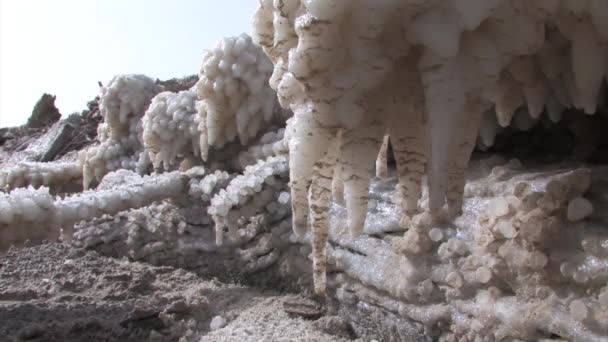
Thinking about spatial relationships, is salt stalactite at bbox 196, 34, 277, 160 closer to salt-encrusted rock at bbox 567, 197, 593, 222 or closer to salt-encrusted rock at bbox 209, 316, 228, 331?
salt-encrusted rock at bbox 209, 316, 228, 331

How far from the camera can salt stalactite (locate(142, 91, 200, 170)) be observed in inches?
106

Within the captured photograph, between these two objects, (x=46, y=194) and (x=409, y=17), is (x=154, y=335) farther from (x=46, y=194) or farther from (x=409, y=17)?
(x=409, y=17)

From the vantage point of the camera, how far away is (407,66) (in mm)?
1091

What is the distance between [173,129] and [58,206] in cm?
86

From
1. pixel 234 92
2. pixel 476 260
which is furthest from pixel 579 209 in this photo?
pixel 234 92

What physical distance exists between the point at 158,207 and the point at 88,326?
84 centimetres

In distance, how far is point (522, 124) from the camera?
1528 millimetres

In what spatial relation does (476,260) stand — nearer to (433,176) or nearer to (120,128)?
(433,176)

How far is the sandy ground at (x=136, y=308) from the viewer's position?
1721 millimetres

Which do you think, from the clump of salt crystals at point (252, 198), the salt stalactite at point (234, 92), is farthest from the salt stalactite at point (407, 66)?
the salt stalactite at point (234, 92)

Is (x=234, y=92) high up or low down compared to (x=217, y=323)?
up

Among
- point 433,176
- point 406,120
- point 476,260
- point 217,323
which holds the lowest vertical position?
point 217,323

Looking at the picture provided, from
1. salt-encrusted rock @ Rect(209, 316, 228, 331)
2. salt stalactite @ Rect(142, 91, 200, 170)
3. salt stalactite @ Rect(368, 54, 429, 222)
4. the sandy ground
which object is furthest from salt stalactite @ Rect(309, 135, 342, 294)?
salt stalactite @ Rect(142, 91, 200, 170)

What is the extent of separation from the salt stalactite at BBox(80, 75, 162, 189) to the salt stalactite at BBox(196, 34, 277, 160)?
109cm
